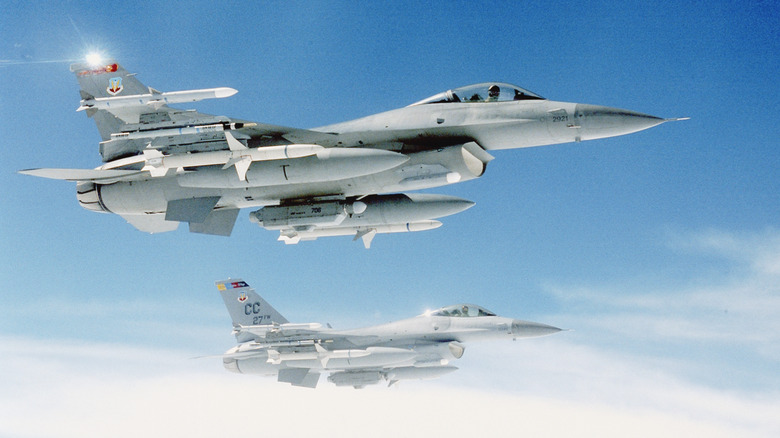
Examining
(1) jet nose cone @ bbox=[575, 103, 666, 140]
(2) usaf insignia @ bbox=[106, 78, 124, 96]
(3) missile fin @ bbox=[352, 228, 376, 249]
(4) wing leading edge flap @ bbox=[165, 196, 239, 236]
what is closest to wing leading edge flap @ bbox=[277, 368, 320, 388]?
(3) missile fin @ bbox=[352, 228, 376, 249]

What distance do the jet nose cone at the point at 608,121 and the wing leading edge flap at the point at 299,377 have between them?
64.0 feet

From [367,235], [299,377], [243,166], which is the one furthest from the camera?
[299,377]

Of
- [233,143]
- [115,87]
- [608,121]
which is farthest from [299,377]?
[608,121]

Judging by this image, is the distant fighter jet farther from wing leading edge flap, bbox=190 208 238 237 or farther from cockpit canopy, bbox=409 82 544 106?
cockpit canopy, bbox=409 82 544 106

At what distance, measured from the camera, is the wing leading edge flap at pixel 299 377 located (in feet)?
103

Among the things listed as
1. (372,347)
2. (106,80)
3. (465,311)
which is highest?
(106,80)

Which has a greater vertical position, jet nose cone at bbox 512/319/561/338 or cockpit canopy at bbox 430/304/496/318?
cockpit canopy at bbox 430/304/496/318

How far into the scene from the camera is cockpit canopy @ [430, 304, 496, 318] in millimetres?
30234

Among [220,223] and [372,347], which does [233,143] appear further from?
[372,347]

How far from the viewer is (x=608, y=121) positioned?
1650 cm

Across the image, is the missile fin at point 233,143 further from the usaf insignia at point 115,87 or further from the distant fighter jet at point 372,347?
the distant fighter jet at point 372,347

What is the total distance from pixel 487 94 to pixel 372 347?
16007 millimetres

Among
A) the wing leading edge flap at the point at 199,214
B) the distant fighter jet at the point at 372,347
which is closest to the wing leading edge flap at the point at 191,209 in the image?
the wing leading edge flap at the point at 199,214

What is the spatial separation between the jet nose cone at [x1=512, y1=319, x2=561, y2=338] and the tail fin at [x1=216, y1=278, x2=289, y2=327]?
12.8m
